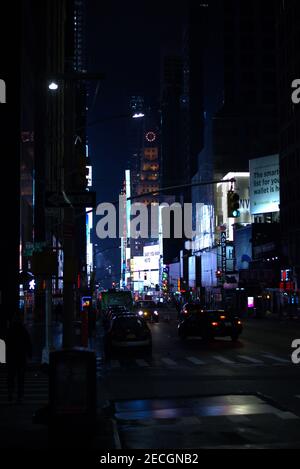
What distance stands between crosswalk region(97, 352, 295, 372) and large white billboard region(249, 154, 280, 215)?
92390mm

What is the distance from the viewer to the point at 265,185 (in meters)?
121

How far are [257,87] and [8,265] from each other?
125m

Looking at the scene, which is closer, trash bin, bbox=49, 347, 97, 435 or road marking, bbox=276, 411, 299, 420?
trash bin, bbox=49, 347, 97, 435

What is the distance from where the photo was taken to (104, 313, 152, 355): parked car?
30.2m

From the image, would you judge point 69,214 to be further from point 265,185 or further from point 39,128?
point 265,185

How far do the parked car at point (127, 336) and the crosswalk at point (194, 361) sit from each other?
0.82m

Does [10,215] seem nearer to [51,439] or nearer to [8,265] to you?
[8,265]

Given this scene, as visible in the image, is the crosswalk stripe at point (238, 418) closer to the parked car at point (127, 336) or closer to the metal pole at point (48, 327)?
the metal pole at point (48, 327)

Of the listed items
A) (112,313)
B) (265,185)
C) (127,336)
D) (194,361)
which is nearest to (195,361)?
(194,361)

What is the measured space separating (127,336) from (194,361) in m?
4.47

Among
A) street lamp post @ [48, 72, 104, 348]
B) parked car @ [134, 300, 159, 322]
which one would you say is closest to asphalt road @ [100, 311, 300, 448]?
street lamp post @ [48, 72, 104, 348]

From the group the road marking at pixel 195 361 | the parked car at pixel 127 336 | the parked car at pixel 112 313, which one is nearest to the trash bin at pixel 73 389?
the road marking at pixel 195 361

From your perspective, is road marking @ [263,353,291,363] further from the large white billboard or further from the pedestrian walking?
the large white billboard

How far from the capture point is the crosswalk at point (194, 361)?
25.1m
